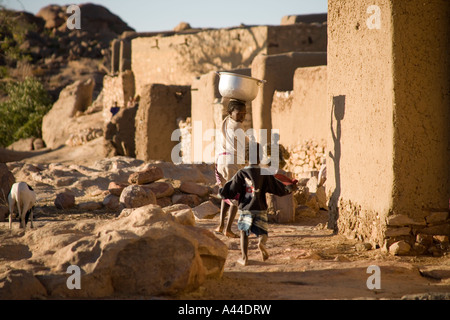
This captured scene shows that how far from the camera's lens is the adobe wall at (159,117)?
12.4 meters

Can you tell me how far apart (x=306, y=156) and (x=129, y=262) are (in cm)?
586

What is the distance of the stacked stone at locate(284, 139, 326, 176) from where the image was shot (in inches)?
352

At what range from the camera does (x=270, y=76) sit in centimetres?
1012

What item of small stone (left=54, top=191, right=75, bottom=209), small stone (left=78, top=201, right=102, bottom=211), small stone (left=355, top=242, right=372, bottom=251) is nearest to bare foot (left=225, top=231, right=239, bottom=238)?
small stone (left=355, top=242, right=372, bottom=251)

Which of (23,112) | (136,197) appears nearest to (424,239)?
Answer: (136,197)

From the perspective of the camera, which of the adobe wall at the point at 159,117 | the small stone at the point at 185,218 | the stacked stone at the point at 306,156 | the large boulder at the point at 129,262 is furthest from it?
the adobe wall at the point at 159,117

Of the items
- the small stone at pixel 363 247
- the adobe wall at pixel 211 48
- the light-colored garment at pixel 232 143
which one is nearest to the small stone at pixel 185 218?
the light-colored garment at pixel 232 143

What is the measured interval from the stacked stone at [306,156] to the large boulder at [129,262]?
4.91m

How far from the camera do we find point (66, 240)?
4.34 m

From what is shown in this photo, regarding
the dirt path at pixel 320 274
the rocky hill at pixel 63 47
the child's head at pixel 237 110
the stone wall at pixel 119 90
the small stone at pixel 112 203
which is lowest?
the dirt path at pixel 320 274

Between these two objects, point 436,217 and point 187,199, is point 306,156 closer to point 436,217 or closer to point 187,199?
point 187,199

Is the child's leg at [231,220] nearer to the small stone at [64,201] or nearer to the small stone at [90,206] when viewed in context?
the small stone at [90,206]
